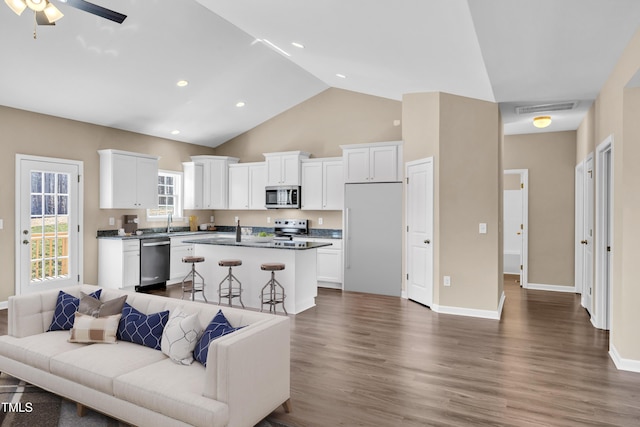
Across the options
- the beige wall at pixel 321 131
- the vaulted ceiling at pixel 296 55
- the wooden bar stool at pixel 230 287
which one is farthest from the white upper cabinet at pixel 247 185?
the wooden bar stool at pixel 230 287

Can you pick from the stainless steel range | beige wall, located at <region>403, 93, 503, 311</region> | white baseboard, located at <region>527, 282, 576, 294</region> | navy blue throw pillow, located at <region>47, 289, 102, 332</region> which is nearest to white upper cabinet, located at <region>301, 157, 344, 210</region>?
the stainless steel range

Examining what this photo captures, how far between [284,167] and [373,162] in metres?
1.81

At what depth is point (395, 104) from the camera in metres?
6.85

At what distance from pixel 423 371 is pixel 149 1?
4467 mm

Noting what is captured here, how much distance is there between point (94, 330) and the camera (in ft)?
9.61

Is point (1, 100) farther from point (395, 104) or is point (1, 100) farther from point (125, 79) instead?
point (395, 104)

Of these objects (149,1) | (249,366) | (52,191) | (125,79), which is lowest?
(249,366)

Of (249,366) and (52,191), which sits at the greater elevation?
(52,191)

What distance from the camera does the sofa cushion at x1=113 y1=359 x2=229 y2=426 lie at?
2061mm

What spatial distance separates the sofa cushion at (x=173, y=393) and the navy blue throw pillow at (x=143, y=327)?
1.28 ft

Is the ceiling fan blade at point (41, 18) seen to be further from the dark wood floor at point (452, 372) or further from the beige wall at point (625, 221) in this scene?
the beige wall at point (625, 221)

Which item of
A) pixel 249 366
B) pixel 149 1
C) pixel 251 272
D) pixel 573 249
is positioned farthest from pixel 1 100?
pixel 573 249

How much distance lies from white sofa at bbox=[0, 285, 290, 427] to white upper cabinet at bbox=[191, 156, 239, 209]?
16.5ft

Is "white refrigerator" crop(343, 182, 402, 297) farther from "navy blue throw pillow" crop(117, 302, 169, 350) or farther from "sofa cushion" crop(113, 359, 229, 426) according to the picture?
"sofa cushion" crop(113, 359, 229, 426)
